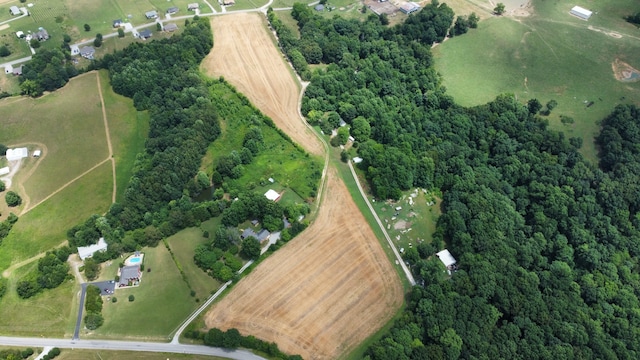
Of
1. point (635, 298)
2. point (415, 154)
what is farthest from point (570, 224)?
point (415, 154)

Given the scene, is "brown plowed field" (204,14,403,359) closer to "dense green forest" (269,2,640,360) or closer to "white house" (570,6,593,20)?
"dense green forest" (269,2,640,360)

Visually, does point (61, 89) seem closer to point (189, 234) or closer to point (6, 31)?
point (6, 31)

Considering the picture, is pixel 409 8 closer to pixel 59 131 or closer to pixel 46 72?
pixel 46 72

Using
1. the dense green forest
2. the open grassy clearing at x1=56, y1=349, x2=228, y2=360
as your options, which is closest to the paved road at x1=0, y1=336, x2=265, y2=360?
the open grassy clearing at x1=56, y1=349, x2=228, y2=360

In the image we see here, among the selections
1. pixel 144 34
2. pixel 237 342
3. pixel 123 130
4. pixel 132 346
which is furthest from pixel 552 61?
pixel 132 346

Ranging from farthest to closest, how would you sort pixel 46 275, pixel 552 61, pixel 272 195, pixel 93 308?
pixel 552 61
pixel 272 195
pixel 46 275
pixel 93 308
